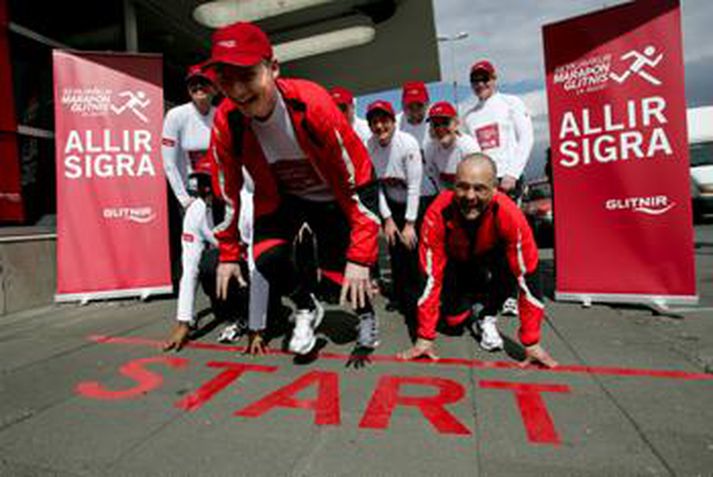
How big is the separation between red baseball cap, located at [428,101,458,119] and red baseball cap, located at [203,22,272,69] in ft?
6.32

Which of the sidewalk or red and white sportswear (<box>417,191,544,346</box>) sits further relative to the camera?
red and white sportswear (<box>417,191,544,346</box>)

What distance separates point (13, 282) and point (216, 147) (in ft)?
10.2

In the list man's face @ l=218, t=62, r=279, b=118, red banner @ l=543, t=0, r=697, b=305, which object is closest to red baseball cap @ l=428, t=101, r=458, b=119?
red banner @ l=543, t=0, r=697, b=305

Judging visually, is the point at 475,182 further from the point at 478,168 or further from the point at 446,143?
the point at 446,143

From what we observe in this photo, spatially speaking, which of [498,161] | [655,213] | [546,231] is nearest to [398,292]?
[498,161]

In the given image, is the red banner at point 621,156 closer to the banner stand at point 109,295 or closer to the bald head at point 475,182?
the bald head at point 475,182

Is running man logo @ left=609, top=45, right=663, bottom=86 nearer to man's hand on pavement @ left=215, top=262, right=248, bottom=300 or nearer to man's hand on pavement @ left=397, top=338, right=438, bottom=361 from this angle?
man's hand on pavement @ left=397, top=338, right=438, bottom=361

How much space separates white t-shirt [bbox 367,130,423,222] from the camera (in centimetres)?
376

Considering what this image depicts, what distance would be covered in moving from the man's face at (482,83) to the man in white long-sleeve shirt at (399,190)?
783 millimetres

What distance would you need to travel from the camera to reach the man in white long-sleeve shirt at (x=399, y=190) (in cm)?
376

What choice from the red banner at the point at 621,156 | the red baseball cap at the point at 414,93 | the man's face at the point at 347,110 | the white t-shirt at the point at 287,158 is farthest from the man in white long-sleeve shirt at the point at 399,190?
the red banner at the point at 621,156

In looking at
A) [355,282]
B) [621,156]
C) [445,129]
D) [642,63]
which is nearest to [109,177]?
[445,129]

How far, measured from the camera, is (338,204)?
2.81 metres

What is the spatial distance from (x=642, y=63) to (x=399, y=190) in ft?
6.51
